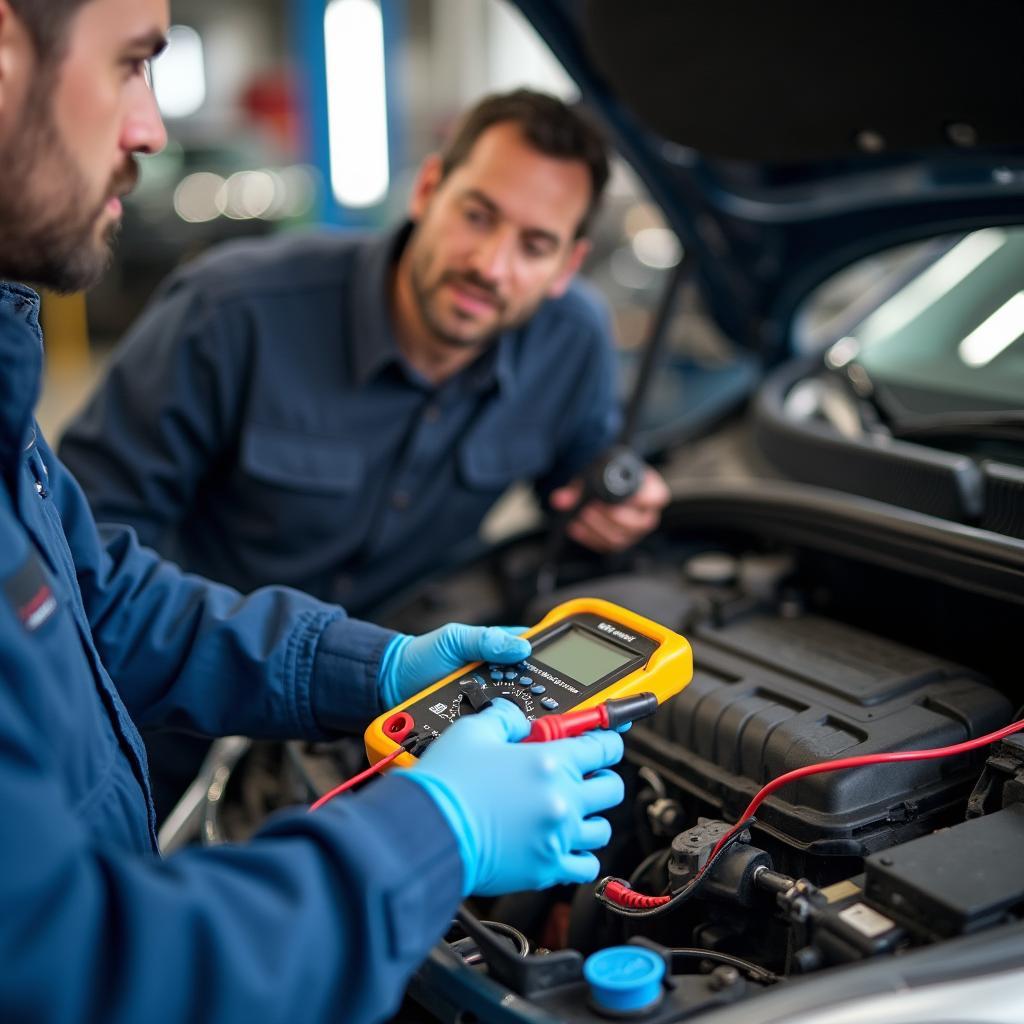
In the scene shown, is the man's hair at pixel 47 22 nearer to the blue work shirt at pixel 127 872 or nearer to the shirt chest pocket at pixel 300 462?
the blue work shirt at pixel 127 872

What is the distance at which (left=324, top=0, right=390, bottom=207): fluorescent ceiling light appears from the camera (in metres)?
6.56

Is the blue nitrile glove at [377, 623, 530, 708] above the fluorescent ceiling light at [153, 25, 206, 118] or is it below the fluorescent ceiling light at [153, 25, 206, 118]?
below

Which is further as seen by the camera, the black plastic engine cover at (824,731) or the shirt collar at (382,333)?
the shirt collar at (382,333)

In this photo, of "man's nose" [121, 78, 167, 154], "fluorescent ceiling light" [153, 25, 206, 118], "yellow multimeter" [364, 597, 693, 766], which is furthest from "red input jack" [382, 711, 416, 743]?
"fluorescent ceiling light" [153, 25, 206, 118]

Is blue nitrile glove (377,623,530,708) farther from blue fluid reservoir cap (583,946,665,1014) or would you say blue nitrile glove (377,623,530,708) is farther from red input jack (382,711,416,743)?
blue fluid reservoir cap (583,946,665,1014)

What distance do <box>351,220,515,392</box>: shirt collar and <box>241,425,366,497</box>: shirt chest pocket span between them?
13 cm

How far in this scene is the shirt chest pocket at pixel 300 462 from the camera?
1.85 meters

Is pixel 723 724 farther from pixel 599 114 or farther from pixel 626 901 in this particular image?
pixel 599 114

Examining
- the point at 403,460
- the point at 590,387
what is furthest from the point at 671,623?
the point at 590,387

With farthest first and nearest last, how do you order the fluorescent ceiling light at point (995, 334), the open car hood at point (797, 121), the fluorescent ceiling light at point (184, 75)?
the fluorescent ceiling light at point (184, 75) → the fluorescent ceiling light at point (995, 334) → the open car hood at point (797, 121)

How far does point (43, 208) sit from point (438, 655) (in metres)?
0.55

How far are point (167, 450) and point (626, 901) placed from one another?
1.13 m

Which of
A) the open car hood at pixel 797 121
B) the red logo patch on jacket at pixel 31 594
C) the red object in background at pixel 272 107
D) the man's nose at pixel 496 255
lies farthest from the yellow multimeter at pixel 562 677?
the red object in background at pixel 272 107

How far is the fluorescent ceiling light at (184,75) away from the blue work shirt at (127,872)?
49.2ft
